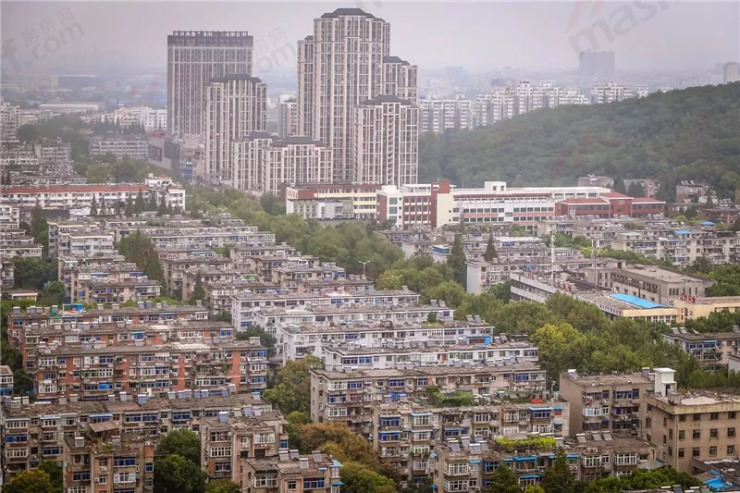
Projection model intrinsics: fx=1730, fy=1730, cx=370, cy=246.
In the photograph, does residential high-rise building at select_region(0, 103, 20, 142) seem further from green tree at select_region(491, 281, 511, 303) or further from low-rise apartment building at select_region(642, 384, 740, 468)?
low-rise apartment building at select_region(642, 384, 740, 468)

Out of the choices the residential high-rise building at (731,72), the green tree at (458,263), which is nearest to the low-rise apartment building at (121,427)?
the green tree at (458,263)

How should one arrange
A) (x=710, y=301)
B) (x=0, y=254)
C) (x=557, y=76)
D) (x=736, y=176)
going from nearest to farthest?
(x=710, y=301), (x=0, y=254), (x=736, y=176), (x=557, y=76)

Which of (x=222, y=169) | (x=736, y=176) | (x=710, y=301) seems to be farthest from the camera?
(x=222, y=169)

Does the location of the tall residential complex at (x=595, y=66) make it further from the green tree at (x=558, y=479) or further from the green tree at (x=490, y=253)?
the green tree at (x=558, y=479)

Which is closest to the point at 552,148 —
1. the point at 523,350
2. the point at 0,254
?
the point at 0,254

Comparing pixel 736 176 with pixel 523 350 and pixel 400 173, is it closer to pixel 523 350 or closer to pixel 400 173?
pixel 400 173

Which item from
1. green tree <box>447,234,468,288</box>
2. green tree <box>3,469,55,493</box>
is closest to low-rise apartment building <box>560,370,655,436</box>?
green tree <box>3,469,55,493</box>
